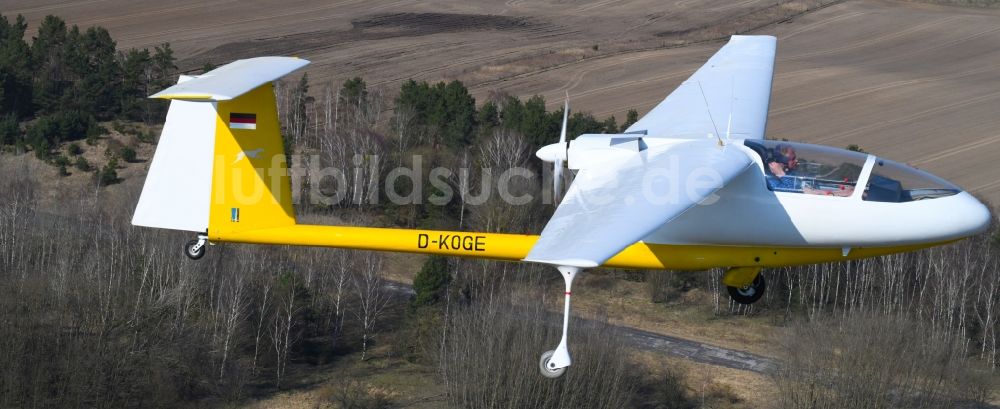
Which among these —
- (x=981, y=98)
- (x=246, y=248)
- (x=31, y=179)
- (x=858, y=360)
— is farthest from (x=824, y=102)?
(x=31, y=179)

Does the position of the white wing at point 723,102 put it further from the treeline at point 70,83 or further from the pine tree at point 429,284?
the treeline at point 70,83

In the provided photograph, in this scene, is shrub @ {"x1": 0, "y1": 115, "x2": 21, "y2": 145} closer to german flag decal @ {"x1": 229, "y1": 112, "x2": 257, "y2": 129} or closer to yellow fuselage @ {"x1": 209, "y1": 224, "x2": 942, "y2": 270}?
yellow fuselage @ {"x1": 209, "y1": 224, "x2": 942, "y2": 270}

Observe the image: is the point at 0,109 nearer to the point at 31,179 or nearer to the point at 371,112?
the point at 31,179

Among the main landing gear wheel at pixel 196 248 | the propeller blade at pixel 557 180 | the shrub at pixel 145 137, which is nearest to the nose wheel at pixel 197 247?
the main landing gear wheel at pixel 196 248

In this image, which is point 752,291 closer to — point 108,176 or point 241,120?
point 241,120

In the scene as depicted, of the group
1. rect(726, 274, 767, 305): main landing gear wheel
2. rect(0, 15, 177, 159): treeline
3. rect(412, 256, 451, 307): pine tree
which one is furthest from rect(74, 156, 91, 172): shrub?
rect(726, 274, 767, 305): main landing gear wheel

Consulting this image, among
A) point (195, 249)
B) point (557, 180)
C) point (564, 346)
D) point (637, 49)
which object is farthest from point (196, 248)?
point (637, 49)
